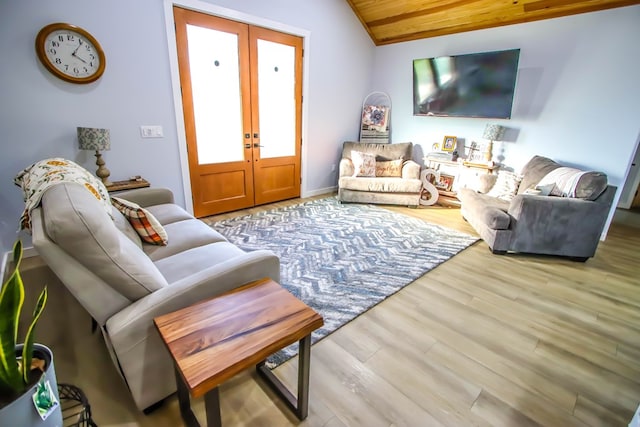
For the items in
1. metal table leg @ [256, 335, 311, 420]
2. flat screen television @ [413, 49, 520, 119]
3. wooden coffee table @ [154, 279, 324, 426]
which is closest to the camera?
wooden coffee table @ [154, 279, 324, 426]

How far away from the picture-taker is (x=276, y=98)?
4.00m

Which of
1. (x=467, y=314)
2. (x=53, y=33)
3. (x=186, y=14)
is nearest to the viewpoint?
(x=467, y=314)

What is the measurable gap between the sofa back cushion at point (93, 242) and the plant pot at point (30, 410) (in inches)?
11.6

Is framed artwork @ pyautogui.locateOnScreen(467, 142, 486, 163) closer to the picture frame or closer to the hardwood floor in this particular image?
the picture frame

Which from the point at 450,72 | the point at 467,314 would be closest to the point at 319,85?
the point at 450,72

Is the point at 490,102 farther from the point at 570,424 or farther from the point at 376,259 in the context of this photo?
the point at 570,424

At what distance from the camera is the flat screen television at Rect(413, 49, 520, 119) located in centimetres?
371

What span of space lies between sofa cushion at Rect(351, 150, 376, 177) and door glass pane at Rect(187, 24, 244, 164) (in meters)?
1.71

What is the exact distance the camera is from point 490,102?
3.90 meters

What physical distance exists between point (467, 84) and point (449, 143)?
2.71 feet

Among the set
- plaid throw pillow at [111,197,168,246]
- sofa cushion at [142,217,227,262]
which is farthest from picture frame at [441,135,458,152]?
plaid throw pillow at [111,197,168,246]

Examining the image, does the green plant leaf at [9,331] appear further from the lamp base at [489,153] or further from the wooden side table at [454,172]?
the lamp base at [489,153]

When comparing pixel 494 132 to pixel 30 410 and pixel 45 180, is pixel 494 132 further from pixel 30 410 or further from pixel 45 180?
pixel 30 410

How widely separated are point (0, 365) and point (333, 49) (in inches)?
186
